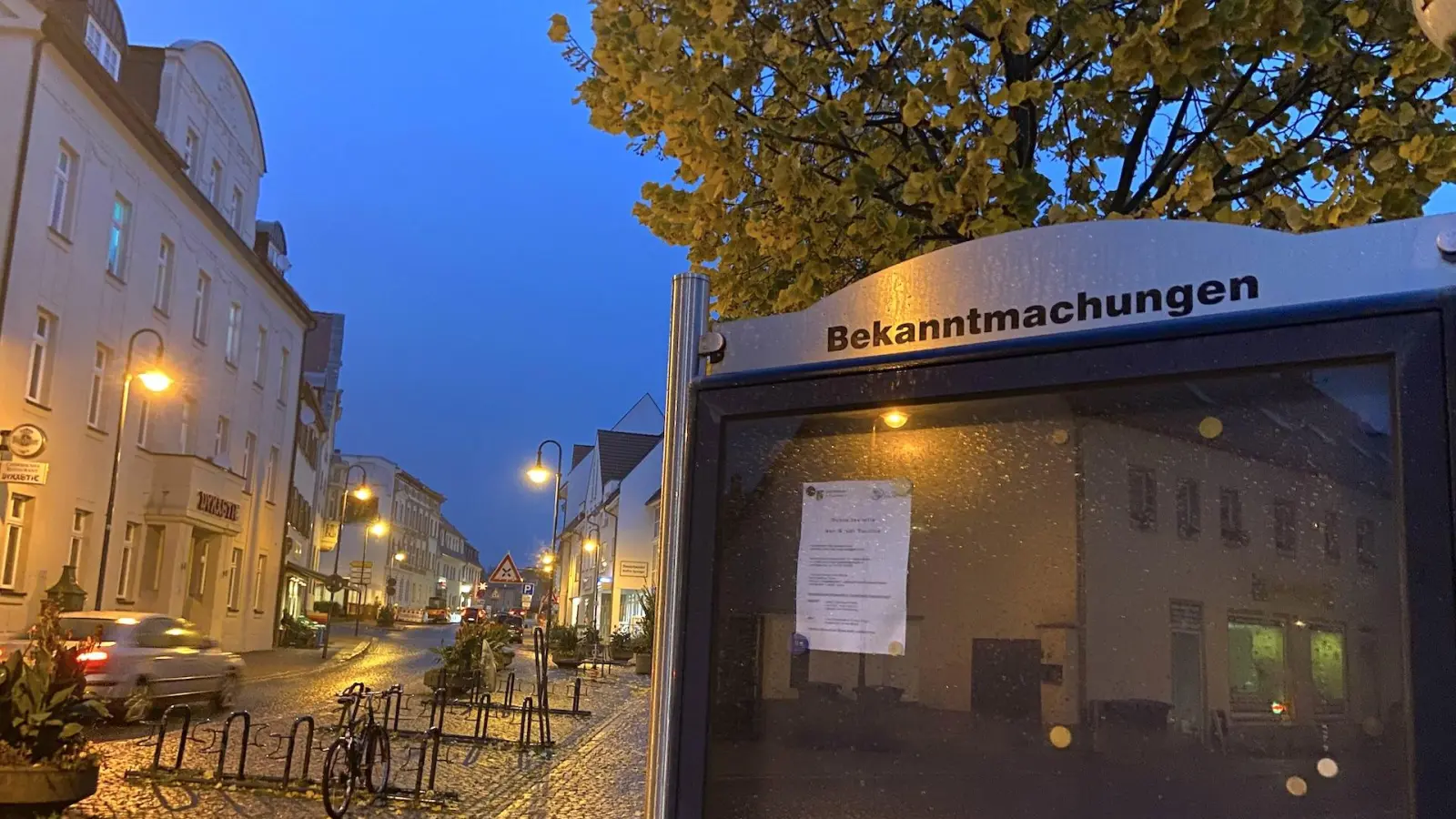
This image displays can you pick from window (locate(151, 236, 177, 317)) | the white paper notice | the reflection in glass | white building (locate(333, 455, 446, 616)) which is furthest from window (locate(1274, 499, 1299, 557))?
white building (locate(333, 455, 446, 616))

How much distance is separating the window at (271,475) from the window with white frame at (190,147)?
10330mm

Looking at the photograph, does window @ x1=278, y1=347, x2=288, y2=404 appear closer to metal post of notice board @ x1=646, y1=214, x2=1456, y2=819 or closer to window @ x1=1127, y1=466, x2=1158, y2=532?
metal post of notice board @ x1=646, y1=214, x2=1456, y2=819

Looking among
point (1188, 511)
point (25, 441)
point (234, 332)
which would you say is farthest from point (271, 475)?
point (1188, 511)

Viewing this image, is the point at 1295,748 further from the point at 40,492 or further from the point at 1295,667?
the point at 40,492

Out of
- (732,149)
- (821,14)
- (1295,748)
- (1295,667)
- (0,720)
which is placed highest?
(821,14)

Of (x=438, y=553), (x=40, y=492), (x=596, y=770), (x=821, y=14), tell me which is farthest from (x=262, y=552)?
(x=438, y=553)

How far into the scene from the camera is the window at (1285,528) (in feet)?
6.45

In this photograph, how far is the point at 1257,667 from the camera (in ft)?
6.41

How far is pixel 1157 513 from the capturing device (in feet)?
7.04

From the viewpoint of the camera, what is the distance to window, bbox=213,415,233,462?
32.0 metres

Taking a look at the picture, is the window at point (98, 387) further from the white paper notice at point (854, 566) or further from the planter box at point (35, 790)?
the white paper notice at point (854, 566)

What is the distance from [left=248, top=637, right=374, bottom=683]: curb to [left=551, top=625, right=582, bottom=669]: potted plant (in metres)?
6.15

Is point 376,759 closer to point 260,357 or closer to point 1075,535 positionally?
point 1075,535

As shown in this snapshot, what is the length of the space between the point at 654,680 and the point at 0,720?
7420 mm
